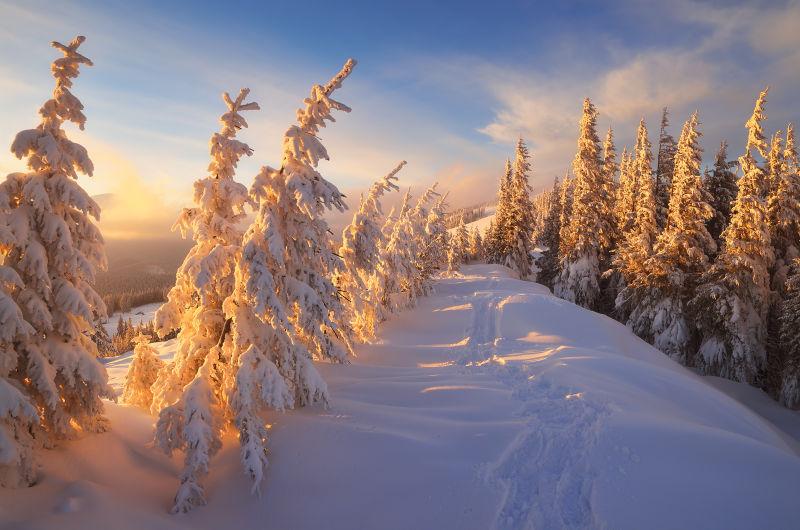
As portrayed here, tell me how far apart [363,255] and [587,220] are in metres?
25.2

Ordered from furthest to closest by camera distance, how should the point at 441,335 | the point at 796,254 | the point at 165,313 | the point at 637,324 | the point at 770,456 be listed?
the point at 637,324 < the point at 796,254 < the point at 441,335 < the point at 165,313 < the point at 770,456

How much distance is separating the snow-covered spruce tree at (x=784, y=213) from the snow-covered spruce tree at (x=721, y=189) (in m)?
3.34

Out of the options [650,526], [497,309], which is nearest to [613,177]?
[497,309]

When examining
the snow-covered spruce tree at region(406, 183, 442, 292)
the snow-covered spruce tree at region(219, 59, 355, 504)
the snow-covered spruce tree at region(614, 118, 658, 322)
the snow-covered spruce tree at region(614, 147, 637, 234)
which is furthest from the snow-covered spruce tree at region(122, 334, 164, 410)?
the snow-covered spruce tree at region(614, 147, 637, 234)

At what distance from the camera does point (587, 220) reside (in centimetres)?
3312

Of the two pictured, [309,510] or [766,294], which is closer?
[309,510]

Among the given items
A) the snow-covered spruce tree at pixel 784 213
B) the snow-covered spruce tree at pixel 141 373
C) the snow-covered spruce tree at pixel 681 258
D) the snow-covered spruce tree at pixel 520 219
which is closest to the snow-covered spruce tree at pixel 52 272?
the snow-covered spruce tree at pixel 141 373

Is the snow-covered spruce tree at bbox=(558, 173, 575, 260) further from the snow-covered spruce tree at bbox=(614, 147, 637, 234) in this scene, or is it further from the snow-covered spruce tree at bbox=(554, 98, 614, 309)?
the snow-covered spruce tree at bbox=(614, 147, 637, 234)

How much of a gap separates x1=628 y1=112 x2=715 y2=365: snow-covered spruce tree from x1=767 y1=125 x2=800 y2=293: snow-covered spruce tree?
10.9 feet

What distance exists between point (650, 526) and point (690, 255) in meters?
22.1

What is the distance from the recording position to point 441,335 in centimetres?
2091

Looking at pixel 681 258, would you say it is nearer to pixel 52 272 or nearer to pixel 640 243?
pixel 640 243

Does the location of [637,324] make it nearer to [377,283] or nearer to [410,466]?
[377,283]

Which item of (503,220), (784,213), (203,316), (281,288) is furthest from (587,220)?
(203,316)
